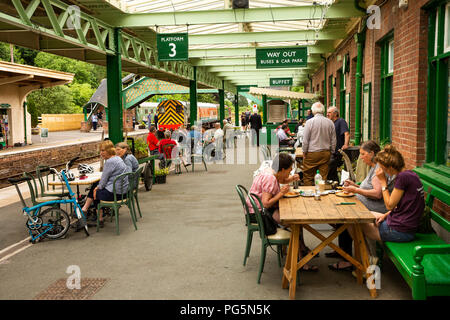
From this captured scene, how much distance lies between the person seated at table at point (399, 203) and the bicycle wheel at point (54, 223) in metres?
4.54

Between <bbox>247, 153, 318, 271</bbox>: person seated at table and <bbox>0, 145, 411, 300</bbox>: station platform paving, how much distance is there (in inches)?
25.5

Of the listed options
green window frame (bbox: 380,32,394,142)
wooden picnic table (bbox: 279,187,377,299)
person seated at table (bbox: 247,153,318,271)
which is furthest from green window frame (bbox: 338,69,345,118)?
wooden picnic table (bbox: 279,187,377,299)

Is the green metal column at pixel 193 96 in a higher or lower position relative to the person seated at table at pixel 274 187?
higher

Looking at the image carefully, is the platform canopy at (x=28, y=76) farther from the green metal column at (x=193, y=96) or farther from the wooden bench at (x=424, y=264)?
the wooden bench at (x=424, y=264)

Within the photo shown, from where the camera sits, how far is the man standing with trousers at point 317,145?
767cm

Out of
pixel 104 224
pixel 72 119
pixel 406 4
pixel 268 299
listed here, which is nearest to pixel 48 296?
pixel 268 299

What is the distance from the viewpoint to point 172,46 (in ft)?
40.1

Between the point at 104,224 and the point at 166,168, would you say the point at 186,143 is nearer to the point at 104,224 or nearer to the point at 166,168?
the point at 166,168

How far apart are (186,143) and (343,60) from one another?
233 inches

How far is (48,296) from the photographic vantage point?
15.0 ft

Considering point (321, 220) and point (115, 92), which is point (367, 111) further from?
point (321, 220)

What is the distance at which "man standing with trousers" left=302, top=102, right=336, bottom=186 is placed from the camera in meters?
7.67

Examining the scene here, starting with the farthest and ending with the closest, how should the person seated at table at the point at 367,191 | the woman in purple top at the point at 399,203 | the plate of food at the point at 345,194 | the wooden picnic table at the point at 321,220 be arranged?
1. the plate of food at the point at 345,194
2. the person seated at table at the point at 367,191
3. the woman in purple top at the point at 399,203
4. the wooden picnic table at the point at 321,220

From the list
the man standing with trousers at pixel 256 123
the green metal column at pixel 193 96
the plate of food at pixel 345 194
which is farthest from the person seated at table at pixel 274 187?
the man standing with trousers at pixel 256 123
